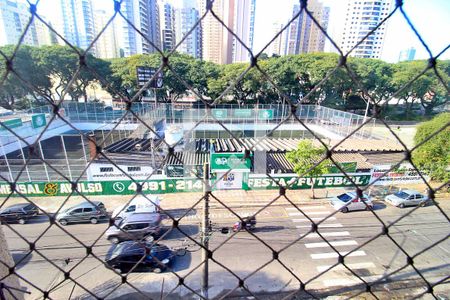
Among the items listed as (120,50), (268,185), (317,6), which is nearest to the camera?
(268,185)

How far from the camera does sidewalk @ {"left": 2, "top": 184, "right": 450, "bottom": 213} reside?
588 centimetres

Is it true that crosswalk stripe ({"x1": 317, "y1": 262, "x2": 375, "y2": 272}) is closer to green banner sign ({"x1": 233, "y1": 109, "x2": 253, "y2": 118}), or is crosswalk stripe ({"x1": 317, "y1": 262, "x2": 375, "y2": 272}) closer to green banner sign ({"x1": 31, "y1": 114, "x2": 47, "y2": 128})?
green banner sign ({"x1": 233, "y1": 109, "x2": 253, "y2": 118})

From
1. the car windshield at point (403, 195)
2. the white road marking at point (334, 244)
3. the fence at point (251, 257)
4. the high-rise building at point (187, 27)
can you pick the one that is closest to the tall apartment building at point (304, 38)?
the high-rise building at point (187, 27)

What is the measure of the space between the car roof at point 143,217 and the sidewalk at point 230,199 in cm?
112

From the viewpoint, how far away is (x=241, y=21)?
7125 mm

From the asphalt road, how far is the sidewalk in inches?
16.6

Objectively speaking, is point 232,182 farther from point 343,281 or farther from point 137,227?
point 343,281

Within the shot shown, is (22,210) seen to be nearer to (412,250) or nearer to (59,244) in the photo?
(59,244)

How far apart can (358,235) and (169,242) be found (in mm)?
3612

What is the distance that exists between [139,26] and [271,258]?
521 inches

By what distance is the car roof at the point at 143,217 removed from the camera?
4348mm

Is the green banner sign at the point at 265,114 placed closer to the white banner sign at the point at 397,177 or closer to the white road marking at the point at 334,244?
the white banner sign at the point at 397,177

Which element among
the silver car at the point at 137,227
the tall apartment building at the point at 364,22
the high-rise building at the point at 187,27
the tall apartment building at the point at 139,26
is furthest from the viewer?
the tall apartment building at the point at 364,22

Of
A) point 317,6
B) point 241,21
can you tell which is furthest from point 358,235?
point 317,6
